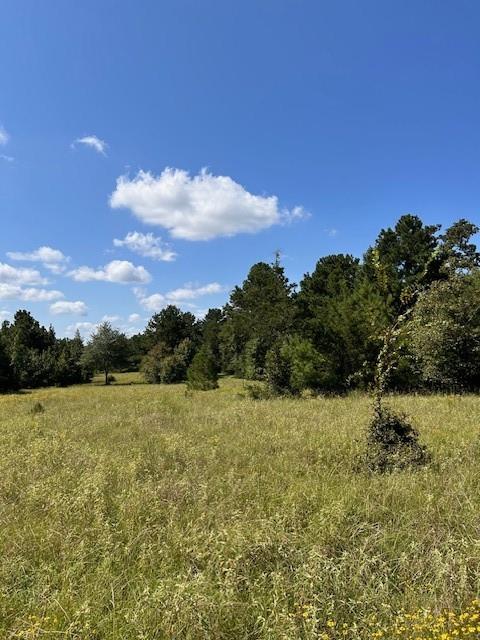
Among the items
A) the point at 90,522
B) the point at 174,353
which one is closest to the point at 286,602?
the point at 90,522

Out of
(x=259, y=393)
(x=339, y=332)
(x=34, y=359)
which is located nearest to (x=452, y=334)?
(x=339, y=332)

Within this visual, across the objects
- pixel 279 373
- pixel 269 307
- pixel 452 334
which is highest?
pixel 269 307

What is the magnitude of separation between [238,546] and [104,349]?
6139 cm

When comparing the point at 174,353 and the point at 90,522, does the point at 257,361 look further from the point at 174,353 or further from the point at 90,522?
the point at 90,522

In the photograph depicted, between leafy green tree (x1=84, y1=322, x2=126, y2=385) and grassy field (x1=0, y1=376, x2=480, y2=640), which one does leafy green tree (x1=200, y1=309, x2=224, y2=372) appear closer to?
leafy green tree (x1=84, y1=322, x2=126, y2=385)

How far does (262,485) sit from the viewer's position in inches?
224

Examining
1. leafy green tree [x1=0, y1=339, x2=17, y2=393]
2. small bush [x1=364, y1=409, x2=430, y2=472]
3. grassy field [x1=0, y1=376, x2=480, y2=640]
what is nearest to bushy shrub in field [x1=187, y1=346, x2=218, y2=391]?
grassy field [x1=0, y1=376, x2=480, y2=640]

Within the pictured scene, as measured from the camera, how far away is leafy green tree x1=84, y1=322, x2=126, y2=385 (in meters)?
61.9

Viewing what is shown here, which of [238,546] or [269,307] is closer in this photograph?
[238,546]

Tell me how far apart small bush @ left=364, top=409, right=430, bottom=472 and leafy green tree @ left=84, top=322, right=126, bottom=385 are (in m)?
57.2

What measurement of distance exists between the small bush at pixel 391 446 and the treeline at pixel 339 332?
141 centimetres

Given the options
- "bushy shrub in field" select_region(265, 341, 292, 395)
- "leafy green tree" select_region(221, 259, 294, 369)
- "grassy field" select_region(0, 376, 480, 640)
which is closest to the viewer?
"grassy field" select_region(0, 376, 480, 640)

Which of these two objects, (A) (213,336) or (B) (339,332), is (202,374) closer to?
(B) (339,332)

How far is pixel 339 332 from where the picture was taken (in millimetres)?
21031
